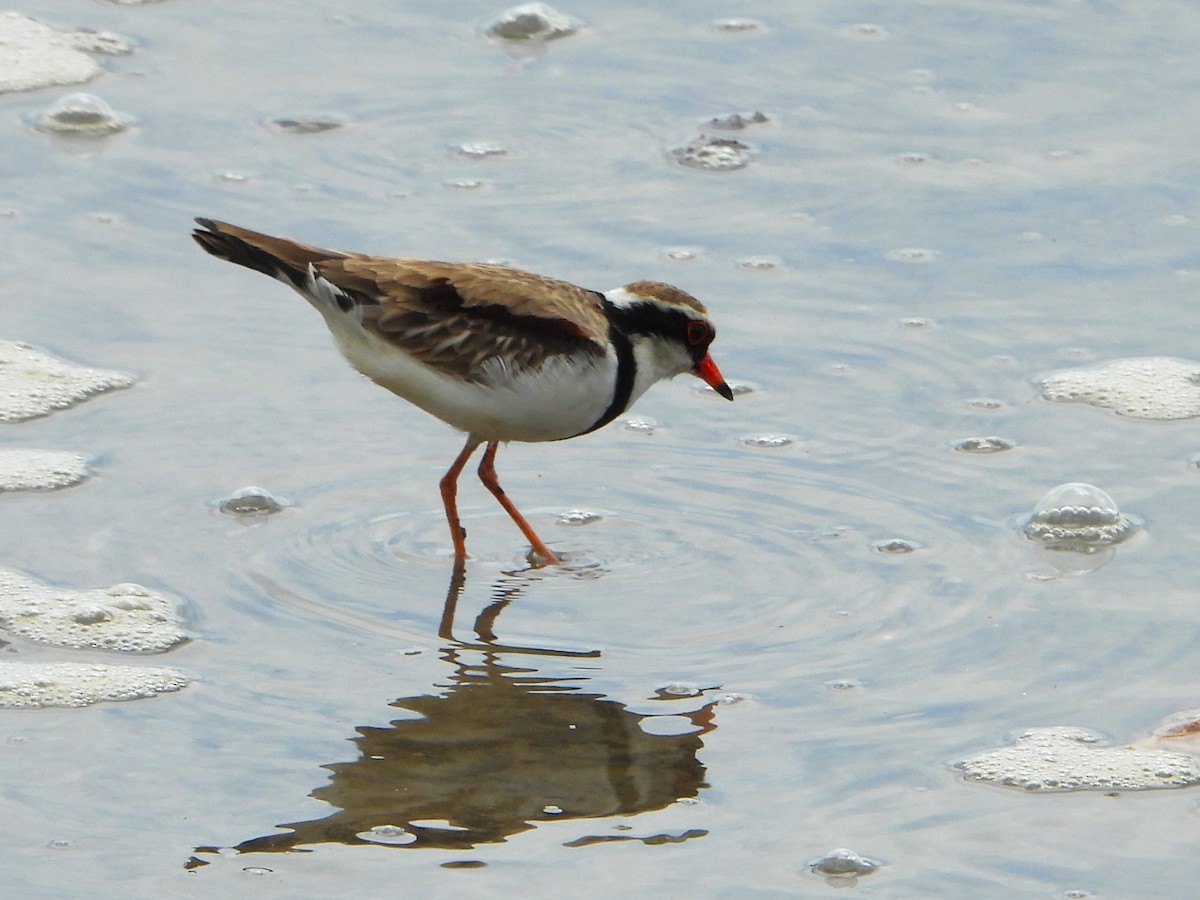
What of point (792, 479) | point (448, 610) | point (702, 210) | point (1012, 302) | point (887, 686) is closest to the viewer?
point (887, 686)

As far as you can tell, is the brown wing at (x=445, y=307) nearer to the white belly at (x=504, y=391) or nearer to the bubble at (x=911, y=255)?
the white belly at (x=504, y=391)

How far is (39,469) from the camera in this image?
6.14 m

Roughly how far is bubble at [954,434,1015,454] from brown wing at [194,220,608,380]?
1239mm

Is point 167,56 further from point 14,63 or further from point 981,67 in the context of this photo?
point 981,67

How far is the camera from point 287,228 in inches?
301

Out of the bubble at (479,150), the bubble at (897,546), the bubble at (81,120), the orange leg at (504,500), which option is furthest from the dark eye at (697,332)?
the bubble at (81,120)

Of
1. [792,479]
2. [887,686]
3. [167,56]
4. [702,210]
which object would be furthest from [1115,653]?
[167,56]

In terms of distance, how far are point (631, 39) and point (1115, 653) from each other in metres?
4.85

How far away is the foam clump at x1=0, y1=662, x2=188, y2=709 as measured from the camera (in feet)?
16.2

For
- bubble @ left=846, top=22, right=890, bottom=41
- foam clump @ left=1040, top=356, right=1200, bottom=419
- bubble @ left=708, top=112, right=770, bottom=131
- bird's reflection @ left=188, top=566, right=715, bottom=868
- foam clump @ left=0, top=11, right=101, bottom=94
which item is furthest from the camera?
bubble @ left=846, top=22, right=890, bottom=41

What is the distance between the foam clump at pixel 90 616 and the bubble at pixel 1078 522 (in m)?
2.46

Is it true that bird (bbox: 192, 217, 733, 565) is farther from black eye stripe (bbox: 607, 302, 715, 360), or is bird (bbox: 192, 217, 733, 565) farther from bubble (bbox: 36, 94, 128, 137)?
bubble (bbox: 36, 94, 128, 137)

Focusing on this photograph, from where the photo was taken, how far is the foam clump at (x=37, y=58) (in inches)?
349

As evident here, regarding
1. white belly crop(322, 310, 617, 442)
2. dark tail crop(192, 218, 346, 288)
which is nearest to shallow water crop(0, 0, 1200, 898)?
white belly crop(322, 310, 617, 442)
